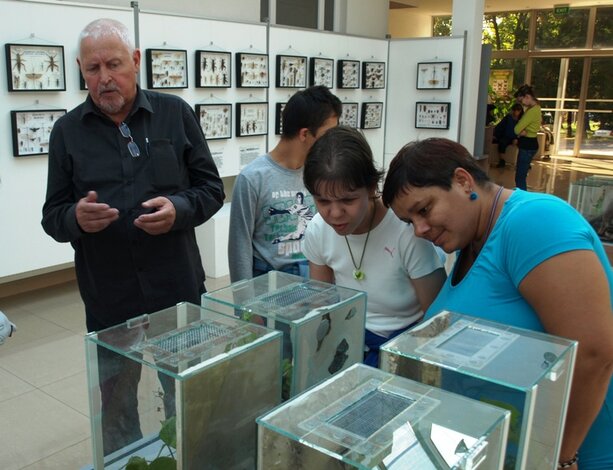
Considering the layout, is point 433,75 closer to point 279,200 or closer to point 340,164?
point 279,200

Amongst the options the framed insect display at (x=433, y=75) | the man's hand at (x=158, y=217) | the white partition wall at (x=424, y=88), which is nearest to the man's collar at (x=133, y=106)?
the man's hand at (x=158, y=217)

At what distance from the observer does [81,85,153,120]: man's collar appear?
2215mm

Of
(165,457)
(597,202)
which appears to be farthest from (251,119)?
(165,457)

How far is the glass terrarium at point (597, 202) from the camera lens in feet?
17.7

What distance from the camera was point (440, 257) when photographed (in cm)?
179

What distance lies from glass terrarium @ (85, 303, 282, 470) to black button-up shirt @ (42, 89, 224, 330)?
1.06m

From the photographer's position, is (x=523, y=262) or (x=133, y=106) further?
(x=133, y=106)

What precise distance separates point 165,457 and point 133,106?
1.54m

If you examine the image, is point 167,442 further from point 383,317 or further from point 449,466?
point 383,317

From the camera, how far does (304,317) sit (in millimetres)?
1222

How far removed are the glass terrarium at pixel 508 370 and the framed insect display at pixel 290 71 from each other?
626 centimetres

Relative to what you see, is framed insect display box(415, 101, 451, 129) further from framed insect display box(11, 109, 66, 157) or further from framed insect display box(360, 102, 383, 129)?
framed insect display box(11, 109, 66, 157)

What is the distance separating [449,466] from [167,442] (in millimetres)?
505

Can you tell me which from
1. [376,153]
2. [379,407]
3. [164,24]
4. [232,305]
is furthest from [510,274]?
[376,153]
